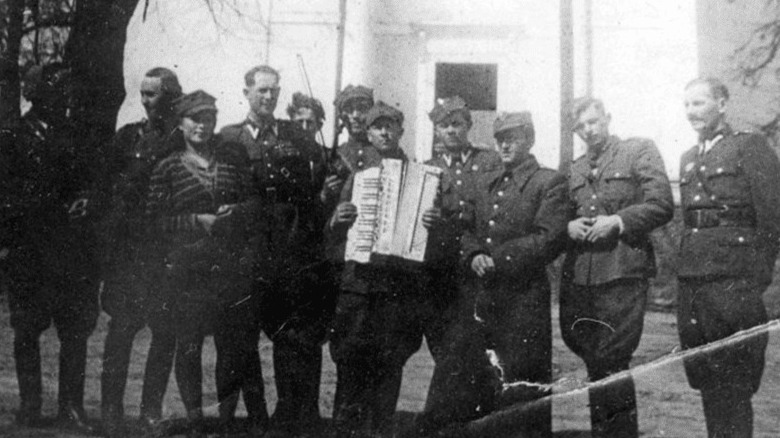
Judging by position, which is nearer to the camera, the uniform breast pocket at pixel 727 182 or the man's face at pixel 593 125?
the uniform breast pocket at pixel 727 182

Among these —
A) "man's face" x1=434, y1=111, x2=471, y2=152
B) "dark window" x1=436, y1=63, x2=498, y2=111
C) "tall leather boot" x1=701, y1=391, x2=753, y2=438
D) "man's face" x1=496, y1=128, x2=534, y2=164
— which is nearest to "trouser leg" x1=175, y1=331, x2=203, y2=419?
"man's face" x1=434, y1=111, x2=471, y2=152

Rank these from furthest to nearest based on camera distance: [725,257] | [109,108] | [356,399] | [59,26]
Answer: [59,26] < [109,108] < [356,399] < [725,257]

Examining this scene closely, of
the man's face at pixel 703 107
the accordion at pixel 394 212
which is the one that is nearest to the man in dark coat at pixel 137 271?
the accordion at pixel 394 212

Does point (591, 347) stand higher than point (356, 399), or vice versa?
point (591, 347)

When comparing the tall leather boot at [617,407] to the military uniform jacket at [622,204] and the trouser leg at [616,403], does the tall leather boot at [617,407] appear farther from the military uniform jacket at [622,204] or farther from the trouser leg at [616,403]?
the military uniform jacket at [622,204]

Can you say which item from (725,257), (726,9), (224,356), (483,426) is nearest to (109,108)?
(224,356)

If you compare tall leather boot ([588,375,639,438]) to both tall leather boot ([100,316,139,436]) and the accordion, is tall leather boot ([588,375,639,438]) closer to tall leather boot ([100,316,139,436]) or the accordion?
the accordion

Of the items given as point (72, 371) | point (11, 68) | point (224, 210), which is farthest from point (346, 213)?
point (11, 68)

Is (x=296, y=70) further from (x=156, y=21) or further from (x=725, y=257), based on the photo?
(x=725, y=257)

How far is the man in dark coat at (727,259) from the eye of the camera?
3.39m

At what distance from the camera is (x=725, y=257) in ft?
11.1

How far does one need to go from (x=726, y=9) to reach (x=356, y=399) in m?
3.67

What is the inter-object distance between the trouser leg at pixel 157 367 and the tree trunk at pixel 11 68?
1.20 m

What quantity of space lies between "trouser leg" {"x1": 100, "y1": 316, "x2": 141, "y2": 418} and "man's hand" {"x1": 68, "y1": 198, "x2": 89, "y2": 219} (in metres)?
0.53
